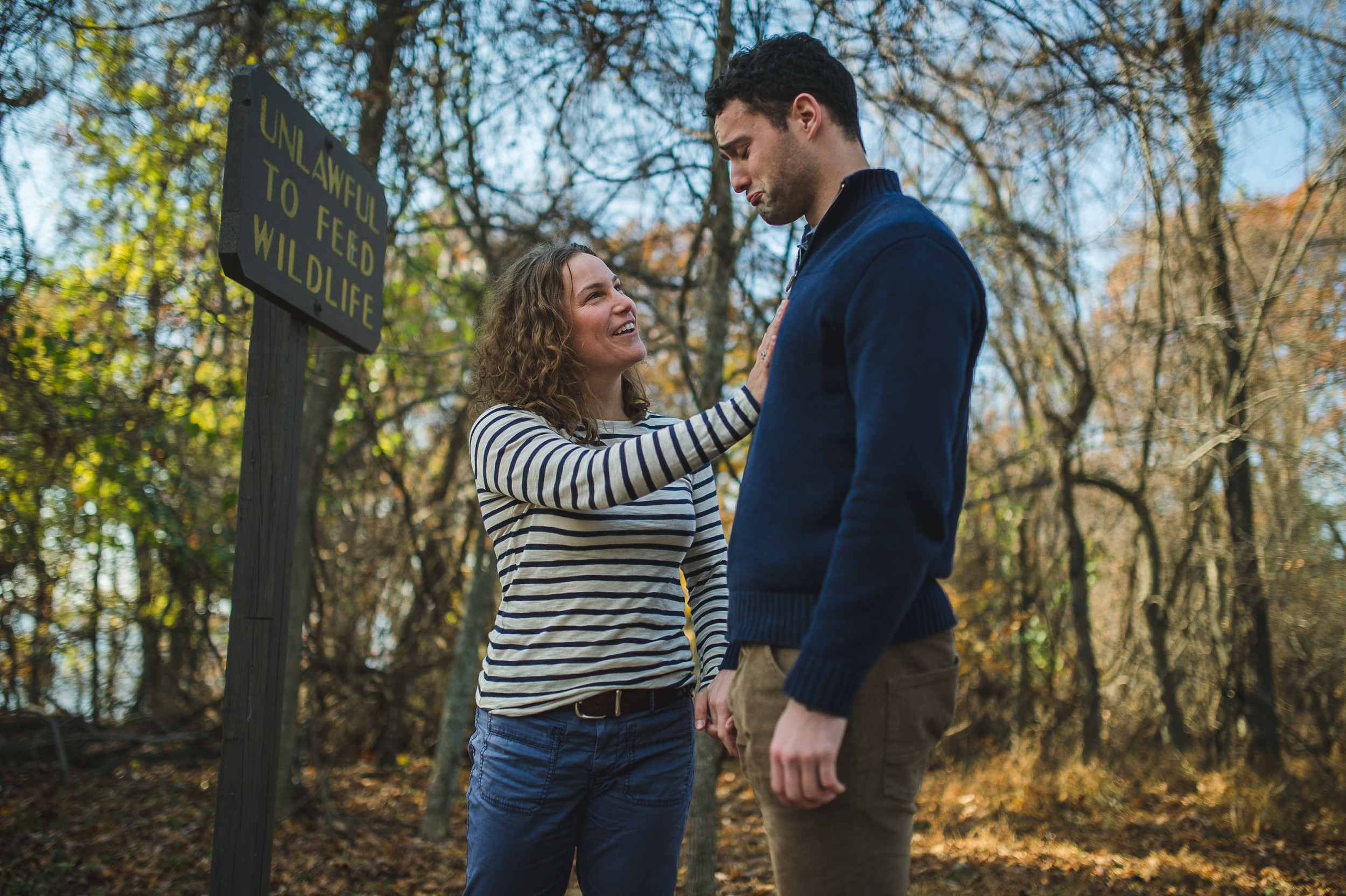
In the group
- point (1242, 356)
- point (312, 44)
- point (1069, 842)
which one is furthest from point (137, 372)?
point (1242, 356)

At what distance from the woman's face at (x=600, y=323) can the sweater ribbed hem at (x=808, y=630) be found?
0.73 meters

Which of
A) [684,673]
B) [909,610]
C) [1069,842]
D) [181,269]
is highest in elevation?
[181,269]

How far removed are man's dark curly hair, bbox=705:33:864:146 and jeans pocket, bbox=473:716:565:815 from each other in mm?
1144

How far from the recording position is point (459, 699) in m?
5.14

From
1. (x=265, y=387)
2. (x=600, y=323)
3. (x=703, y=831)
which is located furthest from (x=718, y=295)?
(x=703, y=831)

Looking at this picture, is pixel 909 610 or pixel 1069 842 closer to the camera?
pixel 909 610

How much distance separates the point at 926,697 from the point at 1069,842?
13.7ft

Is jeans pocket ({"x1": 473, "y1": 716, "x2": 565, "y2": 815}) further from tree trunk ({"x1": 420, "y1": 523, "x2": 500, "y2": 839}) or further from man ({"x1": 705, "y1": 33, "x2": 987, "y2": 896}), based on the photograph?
tree trunk ({"x1": 420, "y1": 523, "x2": 500, "y2": 839})

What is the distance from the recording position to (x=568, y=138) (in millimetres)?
4371

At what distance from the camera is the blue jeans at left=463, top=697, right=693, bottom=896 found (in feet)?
5.23

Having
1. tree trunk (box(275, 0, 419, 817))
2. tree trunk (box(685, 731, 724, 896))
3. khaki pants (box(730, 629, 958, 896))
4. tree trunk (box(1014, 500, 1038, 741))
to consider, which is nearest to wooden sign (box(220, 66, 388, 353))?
khaki pants (box(730, 629, 958, 896))

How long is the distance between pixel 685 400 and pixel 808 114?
4534 mm

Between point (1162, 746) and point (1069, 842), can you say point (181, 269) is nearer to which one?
point (1069, 842)

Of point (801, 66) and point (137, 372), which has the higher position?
point (137, 372)
